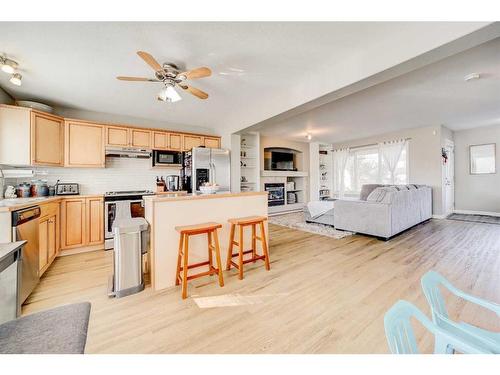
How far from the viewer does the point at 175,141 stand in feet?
14.5

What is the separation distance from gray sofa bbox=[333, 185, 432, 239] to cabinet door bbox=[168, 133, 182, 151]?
3649mm

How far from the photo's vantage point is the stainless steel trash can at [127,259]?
6.79 feet

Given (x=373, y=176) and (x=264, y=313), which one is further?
(x=373, y=176)

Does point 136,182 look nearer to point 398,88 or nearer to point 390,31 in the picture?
point 390,31

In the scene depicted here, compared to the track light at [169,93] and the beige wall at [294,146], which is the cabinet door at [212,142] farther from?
the track light at [169,93]

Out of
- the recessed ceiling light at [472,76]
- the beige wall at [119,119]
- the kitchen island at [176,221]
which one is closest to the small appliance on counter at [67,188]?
the beige wall at [119,119]

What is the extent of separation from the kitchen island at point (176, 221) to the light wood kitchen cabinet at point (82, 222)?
1658 millimetres

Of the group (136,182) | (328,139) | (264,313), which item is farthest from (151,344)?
(328,139)

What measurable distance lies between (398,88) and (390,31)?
171 cm

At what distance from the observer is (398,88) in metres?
3.27

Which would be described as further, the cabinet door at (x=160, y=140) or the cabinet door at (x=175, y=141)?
the cabinet door at (x=175, y=141)

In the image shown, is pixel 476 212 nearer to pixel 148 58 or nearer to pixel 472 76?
pixel 472 76

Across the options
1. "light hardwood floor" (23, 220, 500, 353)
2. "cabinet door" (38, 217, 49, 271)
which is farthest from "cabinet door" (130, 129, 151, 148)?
"light hardwood floor" (23, 220, 500, 353)

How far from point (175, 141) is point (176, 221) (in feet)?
8.65
